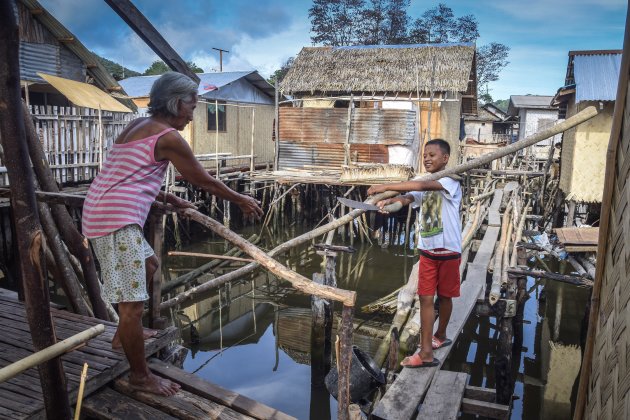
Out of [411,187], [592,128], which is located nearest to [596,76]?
[592,128]

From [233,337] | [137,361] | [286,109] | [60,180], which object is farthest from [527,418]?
[286,109]

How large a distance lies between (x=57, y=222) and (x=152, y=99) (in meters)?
1.71

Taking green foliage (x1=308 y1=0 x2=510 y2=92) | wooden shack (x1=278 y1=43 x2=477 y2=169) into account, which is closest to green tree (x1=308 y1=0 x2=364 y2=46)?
green foliage (x1=308 y1=0 x2=510 y2=92)

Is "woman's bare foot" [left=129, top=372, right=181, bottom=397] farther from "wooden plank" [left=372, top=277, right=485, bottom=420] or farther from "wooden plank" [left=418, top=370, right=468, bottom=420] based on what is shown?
"wooden plank" [left=418, top=370, right=468, bottom=420]

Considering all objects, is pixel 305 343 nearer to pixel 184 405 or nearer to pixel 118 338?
pixel 118 338

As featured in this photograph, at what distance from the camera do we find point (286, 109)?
552 inches

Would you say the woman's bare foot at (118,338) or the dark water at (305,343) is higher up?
the woman's bare foot at (118,338)

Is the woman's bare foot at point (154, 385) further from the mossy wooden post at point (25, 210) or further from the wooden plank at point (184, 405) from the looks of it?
the mossy wooden post at point (25, 210)

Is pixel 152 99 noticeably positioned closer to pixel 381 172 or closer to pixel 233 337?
pixel 233 337

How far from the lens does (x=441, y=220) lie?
334 cm

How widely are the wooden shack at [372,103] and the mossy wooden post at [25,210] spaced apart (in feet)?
36.9

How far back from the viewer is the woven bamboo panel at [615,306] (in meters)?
1.21

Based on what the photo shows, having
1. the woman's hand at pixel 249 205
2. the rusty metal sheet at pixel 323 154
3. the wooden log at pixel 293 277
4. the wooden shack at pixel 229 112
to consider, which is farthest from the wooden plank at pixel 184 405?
the wooden shack at pixel 229 112

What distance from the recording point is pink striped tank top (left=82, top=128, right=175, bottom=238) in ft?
7.43
